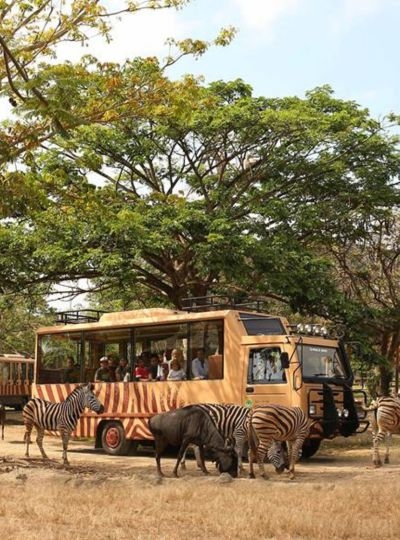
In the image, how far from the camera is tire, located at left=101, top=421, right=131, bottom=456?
18.2 m

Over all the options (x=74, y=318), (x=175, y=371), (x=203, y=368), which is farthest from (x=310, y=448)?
(x=74, y=318)

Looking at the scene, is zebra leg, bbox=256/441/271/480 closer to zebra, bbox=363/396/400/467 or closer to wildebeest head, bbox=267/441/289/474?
wildebeest head, bbox=267/441/289/474

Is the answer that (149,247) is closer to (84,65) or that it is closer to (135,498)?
(84,65)

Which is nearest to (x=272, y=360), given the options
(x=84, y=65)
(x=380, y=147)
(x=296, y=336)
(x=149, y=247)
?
(x=296, y=336)

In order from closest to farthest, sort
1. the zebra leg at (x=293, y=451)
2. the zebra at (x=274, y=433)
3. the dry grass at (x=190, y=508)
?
the dry grass at (x=190, y=508), the zebra at (x=274, y=433), the zebra leg at (x=293, y=451)

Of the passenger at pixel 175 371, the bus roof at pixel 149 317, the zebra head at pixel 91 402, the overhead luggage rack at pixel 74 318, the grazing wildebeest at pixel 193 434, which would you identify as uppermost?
the overhead luggage rack at pixel 74 318

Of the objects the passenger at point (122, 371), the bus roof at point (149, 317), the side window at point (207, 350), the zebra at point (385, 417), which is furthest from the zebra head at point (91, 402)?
the zebra at point (385, 417)

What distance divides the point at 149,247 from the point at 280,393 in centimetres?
560

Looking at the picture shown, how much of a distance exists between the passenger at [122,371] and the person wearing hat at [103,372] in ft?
0.86

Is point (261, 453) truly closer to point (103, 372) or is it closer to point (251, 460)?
point (251, 460)

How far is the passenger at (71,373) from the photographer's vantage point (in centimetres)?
1950

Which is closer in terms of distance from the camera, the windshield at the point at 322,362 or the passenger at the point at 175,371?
the windshield at the point at 322,362

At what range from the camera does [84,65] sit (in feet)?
52.1

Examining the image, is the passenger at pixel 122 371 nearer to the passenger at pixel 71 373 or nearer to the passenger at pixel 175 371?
the passenger at pixel 71 373
